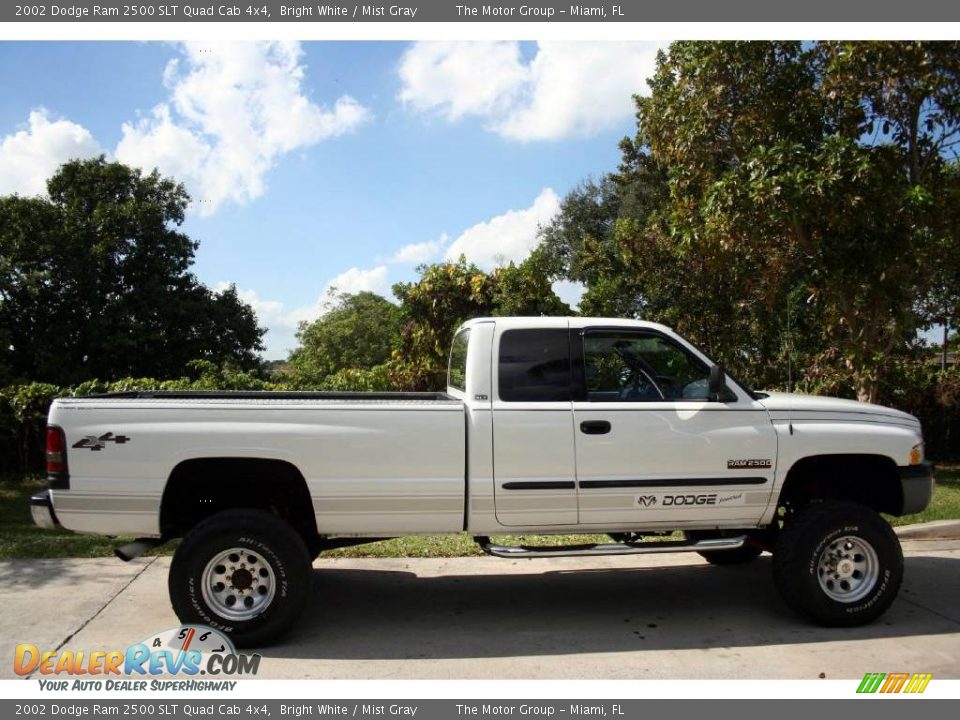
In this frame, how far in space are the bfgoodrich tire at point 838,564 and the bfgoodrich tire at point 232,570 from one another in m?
3.16

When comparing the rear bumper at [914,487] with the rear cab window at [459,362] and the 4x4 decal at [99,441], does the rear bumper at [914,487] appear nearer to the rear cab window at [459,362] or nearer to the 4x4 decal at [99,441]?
the rear cab window at [459,362]

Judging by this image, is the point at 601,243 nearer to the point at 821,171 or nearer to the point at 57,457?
the point at 821,171

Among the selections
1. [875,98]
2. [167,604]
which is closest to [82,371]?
[167,604]

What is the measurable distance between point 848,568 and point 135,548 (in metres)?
4.68

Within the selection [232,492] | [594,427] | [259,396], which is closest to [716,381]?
[594,427]

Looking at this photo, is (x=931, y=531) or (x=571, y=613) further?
(x=931, y=531)

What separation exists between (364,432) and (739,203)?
215 inches

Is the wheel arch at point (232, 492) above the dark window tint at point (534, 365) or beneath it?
beneath

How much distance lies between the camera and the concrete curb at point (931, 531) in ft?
25.2

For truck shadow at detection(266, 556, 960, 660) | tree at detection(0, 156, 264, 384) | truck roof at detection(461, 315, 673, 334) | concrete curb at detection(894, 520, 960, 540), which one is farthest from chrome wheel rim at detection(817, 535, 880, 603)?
tree at detection(0, 156, 264, 384)

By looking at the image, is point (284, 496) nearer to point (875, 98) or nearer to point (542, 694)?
point (542, 694)

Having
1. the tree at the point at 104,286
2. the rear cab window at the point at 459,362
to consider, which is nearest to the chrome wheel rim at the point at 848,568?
the rear cab window at the point at 459,362

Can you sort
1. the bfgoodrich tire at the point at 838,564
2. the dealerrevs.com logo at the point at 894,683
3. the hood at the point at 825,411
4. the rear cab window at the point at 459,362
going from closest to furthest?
the dealerrevs.com logo at the point at 894,683, the bfgoodrich tire at the point at 838,564, the hood at the point at 825,411, the rear cab window at the point at 459,362

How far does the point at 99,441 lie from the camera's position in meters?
4.73
